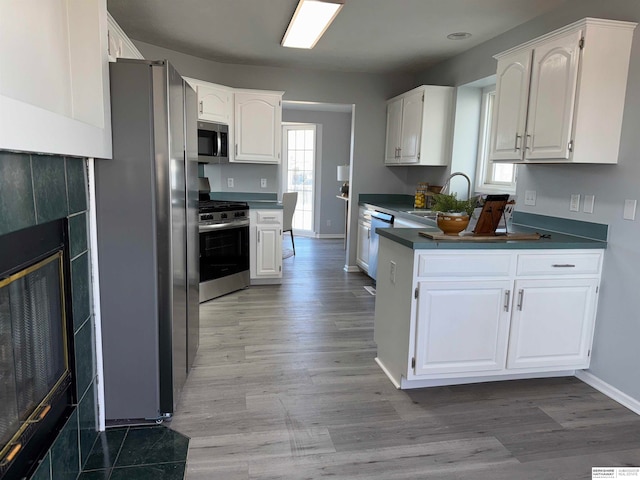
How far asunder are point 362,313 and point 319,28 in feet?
8.01

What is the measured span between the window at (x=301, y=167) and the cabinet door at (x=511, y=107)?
5.28 m

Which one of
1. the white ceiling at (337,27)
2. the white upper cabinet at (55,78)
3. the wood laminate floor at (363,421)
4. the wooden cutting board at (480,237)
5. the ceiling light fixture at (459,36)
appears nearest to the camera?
the white upper cabinet at (55,78)

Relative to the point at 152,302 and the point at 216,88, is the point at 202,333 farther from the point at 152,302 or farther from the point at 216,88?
the point at 216,88

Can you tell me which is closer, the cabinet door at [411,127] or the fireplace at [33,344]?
the fireplace at [33,344]

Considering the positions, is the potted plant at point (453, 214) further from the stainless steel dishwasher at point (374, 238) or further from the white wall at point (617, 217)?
the stainless steel dishwasher at point (374, 238)

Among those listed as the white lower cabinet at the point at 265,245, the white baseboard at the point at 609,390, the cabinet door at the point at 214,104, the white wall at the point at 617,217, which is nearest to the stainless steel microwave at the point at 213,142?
the cabinet door at the point at 214,104

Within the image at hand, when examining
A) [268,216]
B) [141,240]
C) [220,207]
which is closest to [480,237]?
[141,240]

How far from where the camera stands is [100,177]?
6.51 ft

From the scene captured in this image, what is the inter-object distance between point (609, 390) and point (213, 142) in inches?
153

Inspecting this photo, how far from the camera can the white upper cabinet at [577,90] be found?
2439 mm

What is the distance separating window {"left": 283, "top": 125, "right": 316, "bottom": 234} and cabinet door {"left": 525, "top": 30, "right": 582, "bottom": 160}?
5642 mm

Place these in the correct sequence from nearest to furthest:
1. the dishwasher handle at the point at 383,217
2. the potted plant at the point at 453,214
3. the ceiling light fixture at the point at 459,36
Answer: the potted plant at the point at 453,214 → the ceiling light fixture at the point at 459,36 → the dishwasher handle at the point at 383,217

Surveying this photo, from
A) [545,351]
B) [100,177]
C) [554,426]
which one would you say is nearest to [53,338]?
[100,177]

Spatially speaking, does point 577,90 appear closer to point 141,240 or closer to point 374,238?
point 141,240
